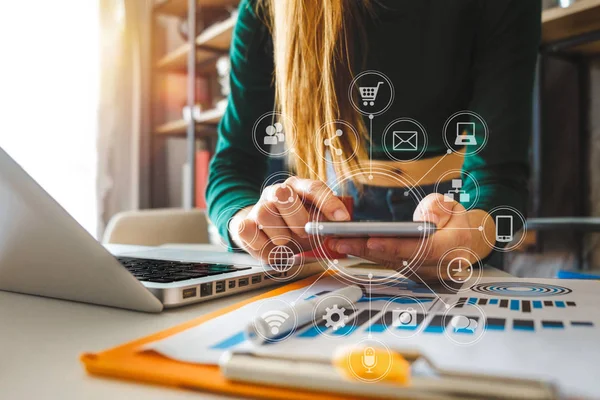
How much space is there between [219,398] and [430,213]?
0.14 meters

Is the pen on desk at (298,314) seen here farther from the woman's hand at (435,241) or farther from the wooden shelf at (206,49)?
the wooden shelf at (206,49)

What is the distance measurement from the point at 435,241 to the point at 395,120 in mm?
72

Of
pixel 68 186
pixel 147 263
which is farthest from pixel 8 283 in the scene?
pixel 68 186

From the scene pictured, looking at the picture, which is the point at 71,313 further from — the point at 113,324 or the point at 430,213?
the point at 430,213

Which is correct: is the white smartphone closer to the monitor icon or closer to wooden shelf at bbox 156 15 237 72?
the monitor icon

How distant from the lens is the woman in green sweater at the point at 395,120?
0.25m

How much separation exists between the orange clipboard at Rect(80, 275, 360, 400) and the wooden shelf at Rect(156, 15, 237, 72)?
429 mm

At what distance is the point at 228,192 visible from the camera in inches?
13.3

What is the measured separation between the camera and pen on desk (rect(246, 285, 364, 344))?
18 centimetres

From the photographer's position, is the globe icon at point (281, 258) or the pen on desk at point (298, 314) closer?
the pen on desk at point (298, 314)

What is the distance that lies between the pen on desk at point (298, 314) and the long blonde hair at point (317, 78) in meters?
0.07
